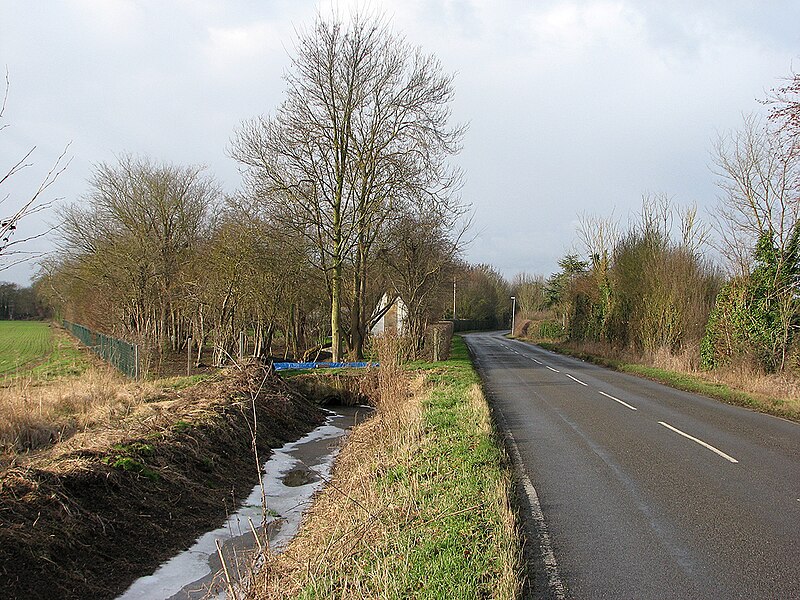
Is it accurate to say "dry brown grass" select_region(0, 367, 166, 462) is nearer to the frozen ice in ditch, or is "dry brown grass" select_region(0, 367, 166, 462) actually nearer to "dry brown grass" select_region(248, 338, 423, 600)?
the frozen ice in ditch

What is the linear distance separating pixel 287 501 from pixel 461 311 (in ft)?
254

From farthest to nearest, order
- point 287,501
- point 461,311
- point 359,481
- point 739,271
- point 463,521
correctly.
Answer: point 461,311 < point 739,271 < point 287,501 < point 359,481 < point 463,521

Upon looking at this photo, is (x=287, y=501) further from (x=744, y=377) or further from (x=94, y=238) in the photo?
(x=94, y=238)

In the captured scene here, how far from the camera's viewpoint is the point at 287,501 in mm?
10750

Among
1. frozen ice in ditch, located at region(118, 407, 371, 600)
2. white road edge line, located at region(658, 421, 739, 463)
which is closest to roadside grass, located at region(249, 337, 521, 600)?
frozen ice in ditch, located at region(118, 407, 371, 600)

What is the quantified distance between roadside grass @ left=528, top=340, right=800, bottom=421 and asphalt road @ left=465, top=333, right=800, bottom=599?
113cm

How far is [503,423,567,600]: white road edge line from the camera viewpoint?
5.12m

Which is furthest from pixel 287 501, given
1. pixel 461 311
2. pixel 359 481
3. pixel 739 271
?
pixel 461 311

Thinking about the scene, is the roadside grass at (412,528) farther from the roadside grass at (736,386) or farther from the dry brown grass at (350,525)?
the roadside grass at (736,386)

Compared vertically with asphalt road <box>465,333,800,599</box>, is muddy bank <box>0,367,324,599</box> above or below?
below

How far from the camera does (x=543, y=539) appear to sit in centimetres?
624

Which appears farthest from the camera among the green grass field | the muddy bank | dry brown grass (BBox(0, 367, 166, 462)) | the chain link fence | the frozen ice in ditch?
the green grass field

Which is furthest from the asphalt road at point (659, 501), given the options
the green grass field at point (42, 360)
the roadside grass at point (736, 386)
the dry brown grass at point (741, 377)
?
the green grass field at point (42, 360)

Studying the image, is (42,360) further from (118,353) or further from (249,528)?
(249,528)
